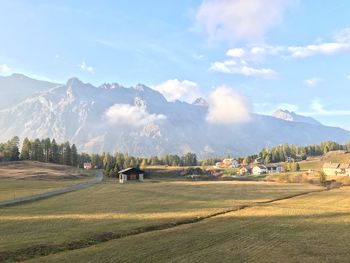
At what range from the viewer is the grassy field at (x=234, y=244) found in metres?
28.2

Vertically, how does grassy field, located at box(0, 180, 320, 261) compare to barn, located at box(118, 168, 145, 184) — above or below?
below

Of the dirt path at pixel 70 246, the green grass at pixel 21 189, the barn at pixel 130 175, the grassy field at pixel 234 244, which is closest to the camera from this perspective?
the grassy field at pixel 234 244

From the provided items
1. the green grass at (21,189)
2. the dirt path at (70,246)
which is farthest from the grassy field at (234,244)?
the green grass at (21,189)

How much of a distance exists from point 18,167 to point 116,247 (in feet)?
519

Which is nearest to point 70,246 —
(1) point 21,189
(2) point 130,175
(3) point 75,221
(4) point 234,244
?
(3) point 75,221

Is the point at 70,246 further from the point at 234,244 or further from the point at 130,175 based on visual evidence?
the point at 130,175

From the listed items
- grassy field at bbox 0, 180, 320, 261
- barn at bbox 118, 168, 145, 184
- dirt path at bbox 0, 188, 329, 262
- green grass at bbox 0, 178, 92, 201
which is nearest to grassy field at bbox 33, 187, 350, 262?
dirt path at bbox 0, 188, 329, 262

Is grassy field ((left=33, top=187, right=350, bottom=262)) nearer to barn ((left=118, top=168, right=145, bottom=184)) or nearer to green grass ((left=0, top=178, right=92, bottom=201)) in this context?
green grass ((left=0, top=178, right=92, bottom=201))

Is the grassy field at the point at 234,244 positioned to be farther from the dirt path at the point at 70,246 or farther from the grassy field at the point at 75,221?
the grassy field at the point at 75,221

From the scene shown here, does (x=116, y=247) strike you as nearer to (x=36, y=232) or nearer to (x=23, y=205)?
(x=36, y=232)

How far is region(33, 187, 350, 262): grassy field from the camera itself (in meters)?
28.2

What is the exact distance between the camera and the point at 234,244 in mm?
32375

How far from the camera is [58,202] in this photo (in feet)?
213

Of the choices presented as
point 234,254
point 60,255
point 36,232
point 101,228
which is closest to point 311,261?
point 234,254
